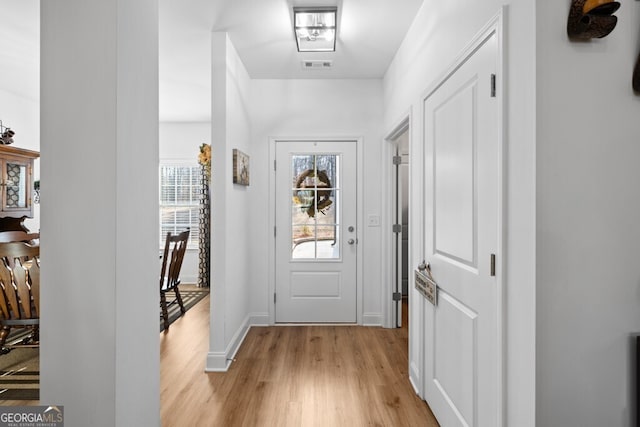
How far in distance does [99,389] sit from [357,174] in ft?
10.3

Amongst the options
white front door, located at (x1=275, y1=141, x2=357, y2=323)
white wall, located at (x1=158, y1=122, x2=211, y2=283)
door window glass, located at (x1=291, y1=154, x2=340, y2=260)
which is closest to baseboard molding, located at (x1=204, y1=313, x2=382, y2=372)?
white front door, located at (x1=275, y1=141, x2=357, y2=323)

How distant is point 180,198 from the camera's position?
6070 millimetres

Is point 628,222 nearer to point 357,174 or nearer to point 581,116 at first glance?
point 581,116

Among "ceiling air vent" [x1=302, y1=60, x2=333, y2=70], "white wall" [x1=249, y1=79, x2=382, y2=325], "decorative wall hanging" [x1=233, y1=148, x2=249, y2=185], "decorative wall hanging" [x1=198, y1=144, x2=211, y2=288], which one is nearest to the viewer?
"decorative wall hanging" [x1=233, y1=148, x2=249, y2=185]

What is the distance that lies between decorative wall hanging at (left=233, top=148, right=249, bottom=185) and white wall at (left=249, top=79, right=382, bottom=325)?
35 centimetres

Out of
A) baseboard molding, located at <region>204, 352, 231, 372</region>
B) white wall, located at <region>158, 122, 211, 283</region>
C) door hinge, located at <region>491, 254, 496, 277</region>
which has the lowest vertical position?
baseboard molding, located at <region>204, 352, 231, 372</region>

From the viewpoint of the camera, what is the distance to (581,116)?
1.17 m

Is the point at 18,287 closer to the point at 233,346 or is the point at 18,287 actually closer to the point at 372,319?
the point at 233,346


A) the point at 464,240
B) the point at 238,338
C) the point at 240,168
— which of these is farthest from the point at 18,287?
the point at 464,240

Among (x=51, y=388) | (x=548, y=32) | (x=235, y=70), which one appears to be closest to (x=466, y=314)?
(x=548, y=32)

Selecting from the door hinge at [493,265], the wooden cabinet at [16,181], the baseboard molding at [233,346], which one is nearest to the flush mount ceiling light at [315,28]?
the door hinge at [493,265]

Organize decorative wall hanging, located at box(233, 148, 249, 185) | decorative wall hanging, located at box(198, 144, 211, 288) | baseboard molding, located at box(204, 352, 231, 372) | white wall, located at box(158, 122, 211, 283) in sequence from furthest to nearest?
1. white wall, located at box(158, 122, 211, 283)
2. decorative wall hanging, located at box(198, 144, 211, 288)
3. decorative wall hanging, located at box(233, 148, 249, 185)
4. baseboard molding, located at box(204, 352, 231, 372)

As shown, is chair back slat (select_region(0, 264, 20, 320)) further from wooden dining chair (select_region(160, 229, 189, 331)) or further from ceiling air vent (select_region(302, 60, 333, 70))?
ceiling air vent (select_region(302, 60, 333, 70))

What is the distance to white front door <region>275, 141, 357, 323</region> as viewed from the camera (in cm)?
386
